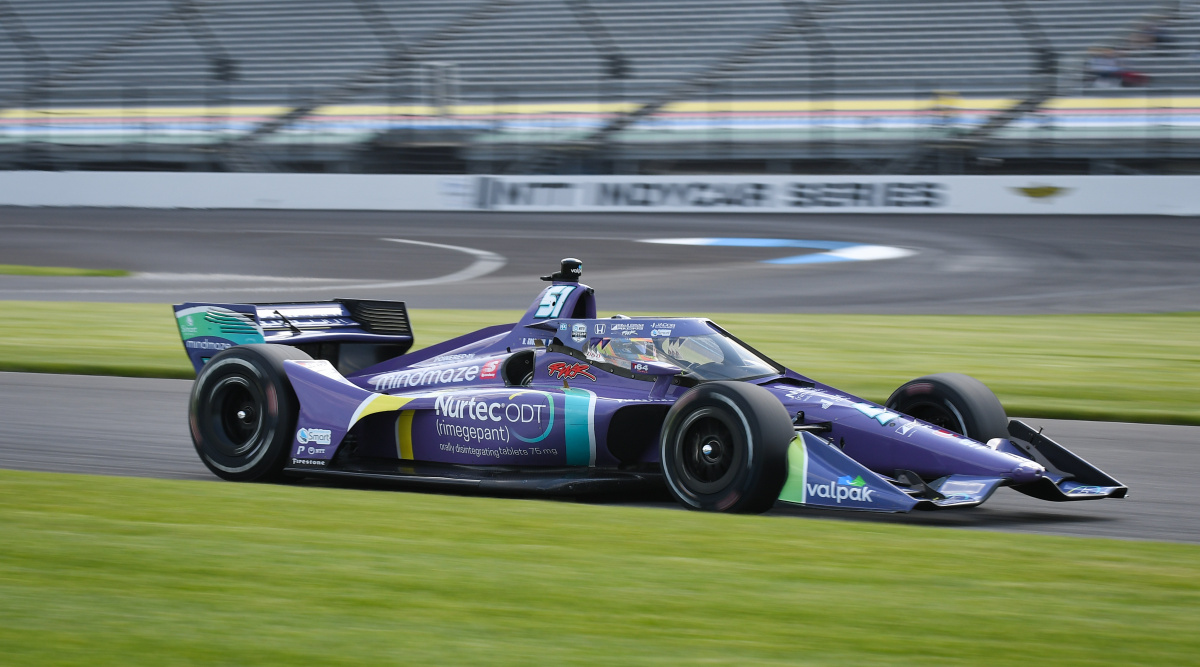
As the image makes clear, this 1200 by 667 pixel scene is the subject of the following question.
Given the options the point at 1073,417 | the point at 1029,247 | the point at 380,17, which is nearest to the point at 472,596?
the point at 1073,417

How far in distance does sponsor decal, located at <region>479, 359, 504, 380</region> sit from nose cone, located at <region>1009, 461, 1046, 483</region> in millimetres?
2748

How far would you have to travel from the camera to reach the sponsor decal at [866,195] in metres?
24.3

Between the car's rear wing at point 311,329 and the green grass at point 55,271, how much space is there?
12880mm

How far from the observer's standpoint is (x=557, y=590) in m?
4.59

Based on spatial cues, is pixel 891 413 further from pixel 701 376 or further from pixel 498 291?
pixel 498 291

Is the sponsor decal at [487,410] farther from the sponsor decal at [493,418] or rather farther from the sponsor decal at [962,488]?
the sponsor decal at [962,488]

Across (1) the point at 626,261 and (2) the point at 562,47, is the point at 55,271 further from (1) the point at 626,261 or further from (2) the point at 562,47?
(2) the point at 562,47

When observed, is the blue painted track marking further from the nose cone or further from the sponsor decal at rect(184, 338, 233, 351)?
the nose cone

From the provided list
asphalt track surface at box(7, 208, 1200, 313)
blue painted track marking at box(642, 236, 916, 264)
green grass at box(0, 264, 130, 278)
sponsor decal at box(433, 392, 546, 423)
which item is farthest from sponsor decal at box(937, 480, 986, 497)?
green grass at box(0, 264, 130, 278)

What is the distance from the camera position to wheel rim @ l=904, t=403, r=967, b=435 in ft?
22.9

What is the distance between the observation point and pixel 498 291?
18281mm

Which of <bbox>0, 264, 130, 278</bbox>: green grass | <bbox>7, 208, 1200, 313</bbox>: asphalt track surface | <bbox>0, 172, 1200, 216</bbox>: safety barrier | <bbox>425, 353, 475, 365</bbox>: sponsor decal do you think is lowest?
<bbox>425, 353, 475, 365</bbox>: sponsor decal

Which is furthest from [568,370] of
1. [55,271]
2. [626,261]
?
[55,271]

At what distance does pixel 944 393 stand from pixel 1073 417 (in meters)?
3.23
